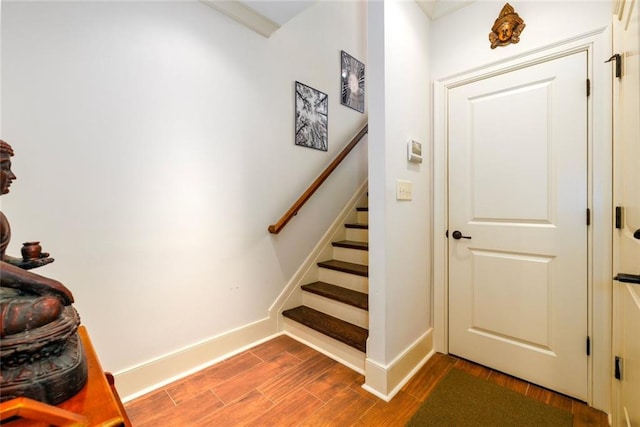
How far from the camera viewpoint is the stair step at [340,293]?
195 centimetres

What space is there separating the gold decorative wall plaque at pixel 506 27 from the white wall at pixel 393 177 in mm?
419

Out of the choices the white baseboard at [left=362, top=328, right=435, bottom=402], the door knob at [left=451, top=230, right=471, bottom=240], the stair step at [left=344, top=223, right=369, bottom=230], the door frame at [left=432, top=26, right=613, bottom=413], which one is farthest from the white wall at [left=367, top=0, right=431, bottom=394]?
the stair step at [left=344, top=223, right=369, bottom=230]

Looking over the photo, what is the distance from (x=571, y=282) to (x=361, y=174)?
203 cm

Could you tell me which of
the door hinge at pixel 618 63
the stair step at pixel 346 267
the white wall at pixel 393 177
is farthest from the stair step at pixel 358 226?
the door hinge at pixel 618 63

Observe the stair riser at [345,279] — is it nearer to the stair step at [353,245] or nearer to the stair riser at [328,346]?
the stair step at [353,245]

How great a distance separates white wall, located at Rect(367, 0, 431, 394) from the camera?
149 cm

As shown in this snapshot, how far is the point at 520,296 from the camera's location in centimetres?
166

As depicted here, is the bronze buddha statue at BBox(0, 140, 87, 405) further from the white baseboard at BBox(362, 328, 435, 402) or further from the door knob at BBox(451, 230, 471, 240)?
the door knob at BBox(451, 230, 471, 240)

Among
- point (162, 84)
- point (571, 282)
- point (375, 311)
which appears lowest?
point (375, 311)

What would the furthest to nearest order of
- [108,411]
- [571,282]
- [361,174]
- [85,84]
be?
[361,174] → [571,282] → [85,84] → [108,411]

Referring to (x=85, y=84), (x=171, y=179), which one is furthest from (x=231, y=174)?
(x=85, y=84)

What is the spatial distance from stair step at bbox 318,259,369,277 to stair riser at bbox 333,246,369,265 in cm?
4

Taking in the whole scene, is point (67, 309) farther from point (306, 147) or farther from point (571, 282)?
point (571, 282)

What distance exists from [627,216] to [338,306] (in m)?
1.64
